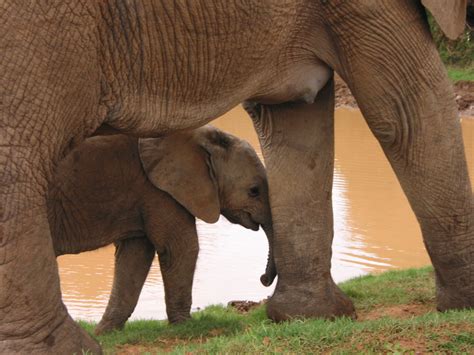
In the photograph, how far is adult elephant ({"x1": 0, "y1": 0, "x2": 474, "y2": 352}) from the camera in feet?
11.6

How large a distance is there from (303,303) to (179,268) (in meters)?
0.72

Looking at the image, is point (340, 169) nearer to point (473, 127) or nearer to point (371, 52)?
point (473, 127)

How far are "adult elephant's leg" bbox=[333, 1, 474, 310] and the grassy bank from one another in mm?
510

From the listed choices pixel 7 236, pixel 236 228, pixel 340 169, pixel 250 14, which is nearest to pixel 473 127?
pixel 340 169

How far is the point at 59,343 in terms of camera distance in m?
3.71

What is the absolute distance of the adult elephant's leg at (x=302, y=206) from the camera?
5.27m

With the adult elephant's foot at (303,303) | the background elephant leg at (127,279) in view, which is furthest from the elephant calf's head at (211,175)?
the background elephant leg at (127,279)

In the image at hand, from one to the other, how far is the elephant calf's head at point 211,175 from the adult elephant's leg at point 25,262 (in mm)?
1661

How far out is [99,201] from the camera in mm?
5348

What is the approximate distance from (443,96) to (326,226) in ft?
3.09

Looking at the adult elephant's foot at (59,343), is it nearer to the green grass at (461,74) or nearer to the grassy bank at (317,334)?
the grassy bank at (317,334)

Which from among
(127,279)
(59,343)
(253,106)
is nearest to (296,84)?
(253,106)

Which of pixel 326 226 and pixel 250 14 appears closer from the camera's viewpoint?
pixel 250 14

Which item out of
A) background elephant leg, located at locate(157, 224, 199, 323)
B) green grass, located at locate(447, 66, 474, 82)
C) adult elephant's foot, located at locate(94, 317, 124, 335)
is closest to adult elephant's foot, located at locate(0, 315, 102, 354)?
background elephant leg, located at locate(157, 224, 199, 323)
